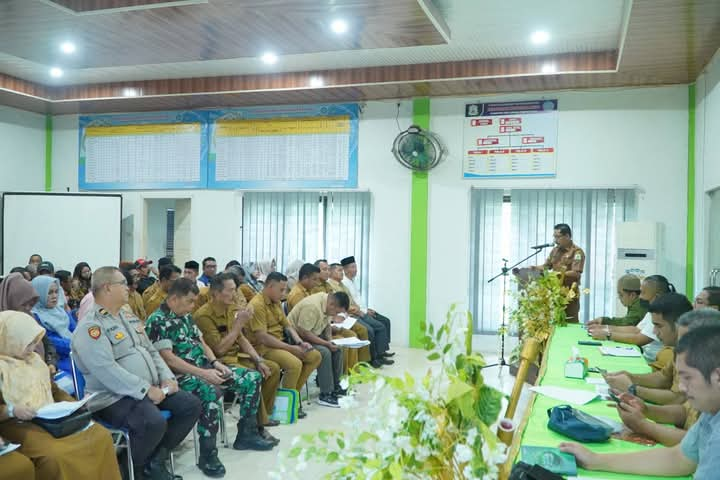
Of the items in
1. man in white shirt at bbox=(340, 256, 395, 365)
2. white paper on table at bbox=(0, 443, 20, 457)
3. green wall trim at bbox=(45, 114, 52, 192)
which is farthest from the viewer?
green wall trim at bbox=(45, 114, 52, 192)

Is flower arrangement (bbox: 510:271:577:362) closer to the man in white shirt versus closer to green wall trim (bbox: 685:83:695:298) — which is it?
the man in white shirt

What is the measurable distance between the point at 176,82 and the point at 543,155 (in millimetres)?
4679

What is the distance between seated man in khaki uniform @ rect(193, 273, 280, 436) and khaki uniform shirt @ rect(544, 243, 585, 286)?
10.8 feet

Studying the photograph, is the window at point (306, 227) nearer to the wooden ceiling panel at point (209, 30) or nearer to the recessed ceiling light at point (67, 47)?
the wooden ceiling panel at point (209, 30)

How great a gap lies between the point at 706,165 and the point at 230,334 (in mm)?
5110

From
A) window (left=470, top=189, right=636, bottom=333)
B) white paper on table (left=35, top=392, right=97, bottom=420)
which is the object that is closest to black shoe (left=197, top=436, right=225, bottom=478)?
white paper on table (left=35, top=392, right=97, bottom=420)

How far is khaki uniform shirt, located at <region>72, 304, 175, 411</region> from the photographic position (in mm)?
3285

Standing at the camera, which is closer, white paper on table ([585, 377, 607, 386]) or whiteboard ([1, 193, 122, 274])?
white paper on table ([585, 377, 607, 386])

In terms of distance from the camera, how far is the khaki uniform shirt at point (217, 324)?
14.7ft

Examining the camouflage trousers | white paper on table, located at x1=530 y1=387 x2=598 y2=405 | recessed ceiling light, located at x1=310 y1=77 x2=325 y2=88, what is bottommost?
the camouflage trousers

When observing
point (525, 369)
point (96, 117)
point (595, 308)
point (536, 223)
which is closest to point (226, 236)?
point (96, 117)

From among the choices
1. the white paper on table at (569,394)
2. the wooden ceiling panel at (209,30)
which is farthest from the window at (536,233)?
the white paper on table at (569,394)

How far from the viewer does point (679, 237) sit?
727cm

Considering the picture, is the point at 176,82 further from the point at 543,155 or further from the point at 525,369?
the point at 525,369
